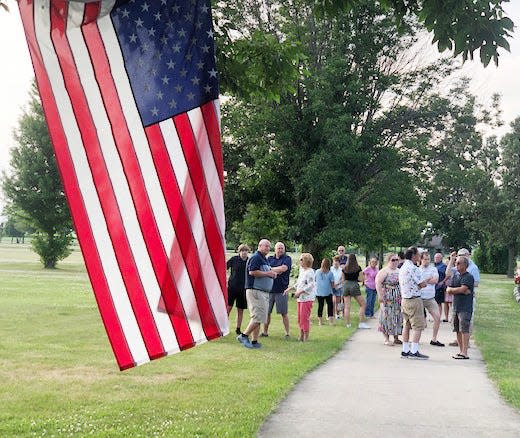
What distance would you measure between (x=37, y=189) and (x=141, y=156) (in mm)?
51942

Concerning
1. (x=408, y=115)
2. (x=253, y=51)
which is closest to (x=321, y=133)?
(x=408, y=115)

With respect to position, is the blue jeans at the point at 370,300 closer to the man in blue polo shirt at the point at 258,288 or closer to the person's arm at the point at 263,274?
the man in blue polo shirt at the point at 258,288

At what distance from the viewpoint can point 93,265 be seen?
4605 millimetres

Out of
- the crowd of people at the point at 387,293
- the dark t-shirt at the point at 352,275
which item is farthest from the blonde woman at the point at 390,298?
the dark t-shirt at the point at 352,275

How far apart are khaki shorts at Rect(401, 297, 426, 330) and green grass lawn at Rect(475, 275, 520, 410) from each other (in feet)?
4.37

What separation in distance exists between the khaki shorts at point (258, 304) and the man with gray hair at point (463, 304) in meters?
3.36

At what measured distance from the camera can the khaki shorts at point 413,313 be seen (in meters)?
13.0

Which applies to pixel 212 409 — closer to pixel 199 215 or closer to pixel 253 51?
pixel 199 215

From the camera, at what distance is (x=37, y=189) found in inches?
2130

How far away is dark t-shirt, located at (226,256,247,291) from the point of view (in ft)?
49.6

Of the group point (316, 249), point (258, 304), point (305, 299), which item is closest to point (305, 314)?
point (305, 299)

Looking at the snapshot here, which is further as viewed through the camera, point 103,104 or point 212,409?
point 212,409

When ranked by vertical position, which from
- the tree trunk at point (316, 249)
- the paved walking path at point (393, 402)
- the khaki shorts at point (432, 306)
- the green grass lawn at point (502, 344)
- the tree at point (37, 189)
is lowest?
the green grass lawn at point (502, 344)

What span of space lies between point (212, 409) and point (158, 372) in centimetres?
259
